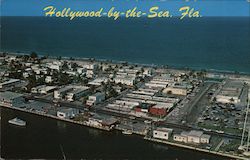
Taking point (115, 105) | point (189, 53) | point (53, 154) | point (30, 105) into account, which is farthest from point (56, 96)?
point (189, 53)

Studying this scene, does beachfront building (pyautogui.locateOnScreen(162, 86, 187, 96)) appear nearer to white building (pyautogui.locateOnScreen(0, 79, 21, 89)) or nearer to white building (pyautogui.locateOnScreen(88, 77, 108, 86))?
white building (pyautogui.locateOnScreen(88, 77, 108, 86))

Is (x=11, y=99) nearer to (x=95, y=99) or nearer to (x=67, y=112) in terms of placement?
(x=67, y=112)

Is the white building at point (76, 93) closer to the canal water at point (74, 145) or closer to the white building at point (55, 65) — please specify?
the canal water at point (74, 145)

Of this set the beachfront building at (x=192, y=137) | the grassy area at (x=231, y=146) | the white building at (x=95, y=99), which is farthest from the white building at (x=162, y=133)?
the white building at (x=95, y=99)

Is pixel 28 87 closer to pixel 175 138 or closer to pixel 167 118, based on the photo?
pixel 167 118

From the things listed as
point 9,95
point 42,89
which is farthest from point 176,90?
point 9,95
